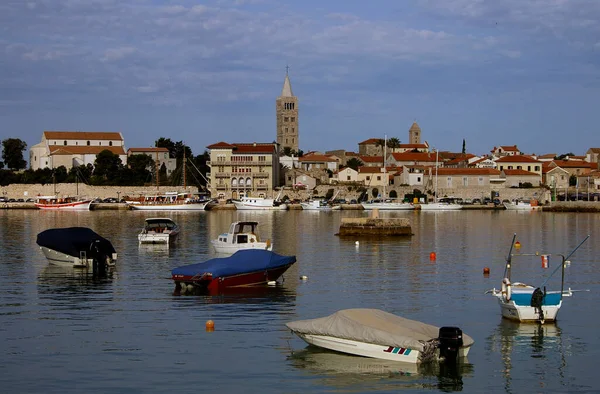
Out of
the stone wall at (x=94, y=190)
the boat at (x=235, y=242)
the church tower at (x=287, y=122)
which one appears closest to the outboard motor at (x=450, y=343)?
the boat at (x=235, y=242)

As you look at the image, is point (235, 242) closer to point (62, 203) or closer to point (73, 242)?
point (73, 242)

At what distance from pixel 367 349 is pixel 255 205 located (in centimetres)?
8519

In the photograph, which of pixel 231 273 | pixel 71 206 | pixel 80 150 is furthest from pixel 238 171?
pixel 231 273

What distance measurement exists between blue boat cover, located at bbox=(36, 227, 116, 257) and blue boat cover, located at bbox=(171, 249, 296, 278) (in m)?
7.22

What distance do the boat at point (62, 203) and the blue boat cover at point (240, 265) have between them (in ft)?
261

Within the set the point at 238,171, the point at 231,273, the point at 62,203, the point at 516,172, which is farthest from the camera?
the point at 516,172

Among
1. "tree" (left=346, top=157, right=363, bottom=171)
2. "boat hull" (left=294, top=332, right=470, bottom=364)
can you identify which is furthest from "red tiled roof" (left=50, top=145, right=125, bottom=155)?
"boat hull" (left=294, top=332, right=470, bottom=364)

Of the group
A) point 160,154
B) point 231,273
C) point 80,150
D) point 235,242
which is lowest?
point 231,273

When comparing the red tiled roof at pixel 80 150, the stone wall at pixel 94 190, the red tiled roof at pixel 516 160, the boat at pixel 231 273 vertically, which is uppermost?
the red tiled roof at pixel 80 150

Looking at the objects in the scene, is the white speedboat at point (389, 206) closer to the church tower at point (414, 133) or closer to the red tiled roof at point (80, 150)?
the red tiled roof at point (80, 150)

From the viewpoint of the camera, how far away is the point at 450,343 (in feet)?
56.5

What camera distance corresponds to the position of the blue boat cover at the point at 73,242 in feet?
110

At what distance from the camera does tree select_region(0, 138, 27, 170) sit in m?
128

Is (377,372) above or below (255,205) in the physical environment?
below
